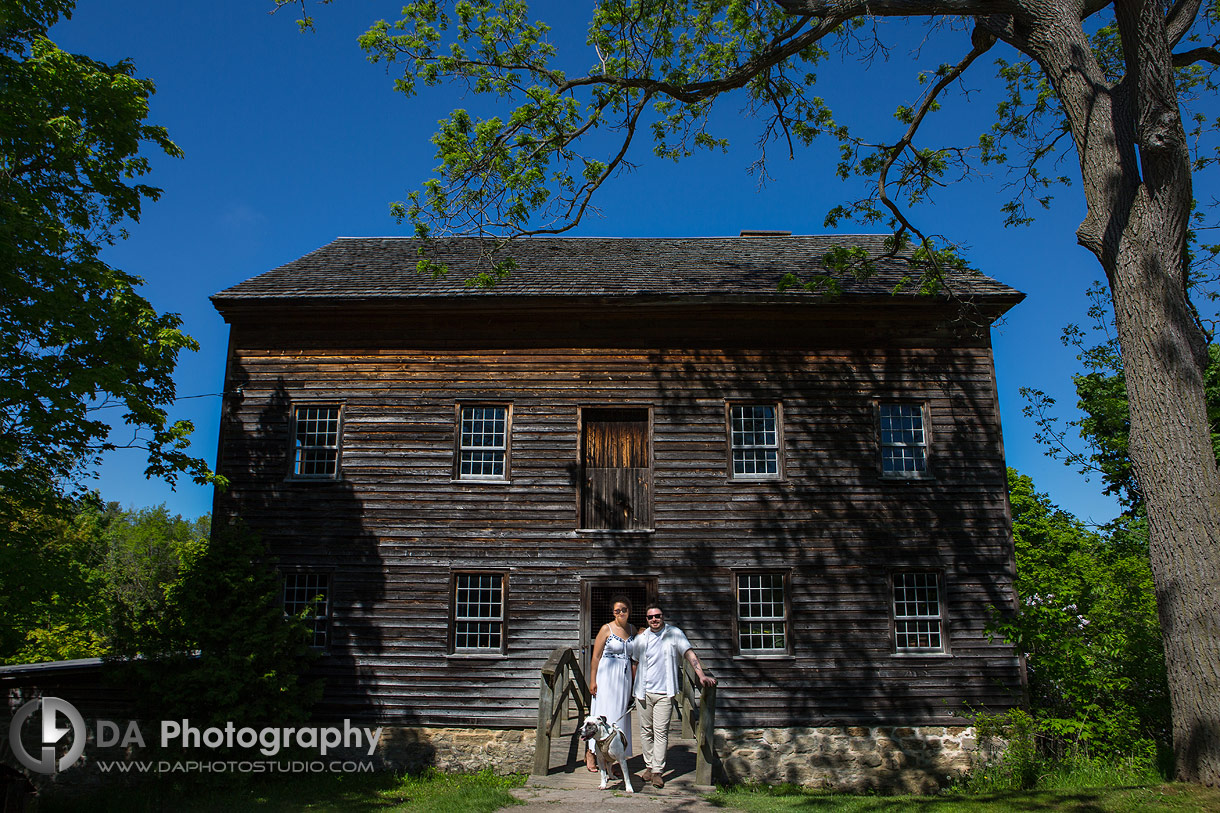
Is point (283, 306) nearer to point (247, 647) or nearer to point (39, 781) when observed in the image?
point (247, 647)

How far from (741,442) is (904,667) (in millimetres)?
4882

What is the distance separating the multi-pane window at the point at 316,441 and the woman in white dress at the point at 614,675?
7.57 metres

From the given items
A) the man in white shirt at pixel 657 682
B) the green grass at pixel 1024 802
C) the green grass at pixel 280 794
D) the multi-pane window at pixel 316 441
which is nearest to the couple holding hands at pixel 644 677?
the man in white shirt at pixel 657 682

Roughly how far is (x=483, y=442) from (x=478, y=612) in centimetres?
312

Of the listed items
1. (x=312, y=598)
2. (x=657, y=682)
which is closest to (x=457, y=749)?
(x=312, y=598)

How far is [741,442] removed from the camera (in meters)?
15.0

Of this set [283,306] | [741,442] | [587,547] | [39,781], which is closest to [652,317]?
[741,442]

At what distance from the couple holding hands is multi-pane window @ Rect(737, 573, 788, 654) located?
4943 mm

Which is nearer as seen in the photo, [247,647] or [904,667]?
[247,647]

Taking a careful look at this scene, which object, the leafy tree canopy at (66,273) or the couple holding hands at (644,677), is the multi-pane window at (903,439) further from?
the leafy tree canopy at (66,273)

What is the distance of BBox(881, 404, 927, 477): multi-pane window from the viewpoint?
15.0 m

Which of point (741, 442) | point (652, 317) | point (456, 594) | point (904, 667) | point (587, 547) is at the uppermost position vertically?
point (652, 317)

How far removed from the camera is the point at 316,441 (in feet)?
49.3

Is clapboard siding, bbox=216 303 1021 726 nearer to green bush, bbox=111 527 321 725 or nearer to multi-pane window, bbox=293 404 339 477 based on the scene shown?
multi-pane window, bbox=293 404 339 477
